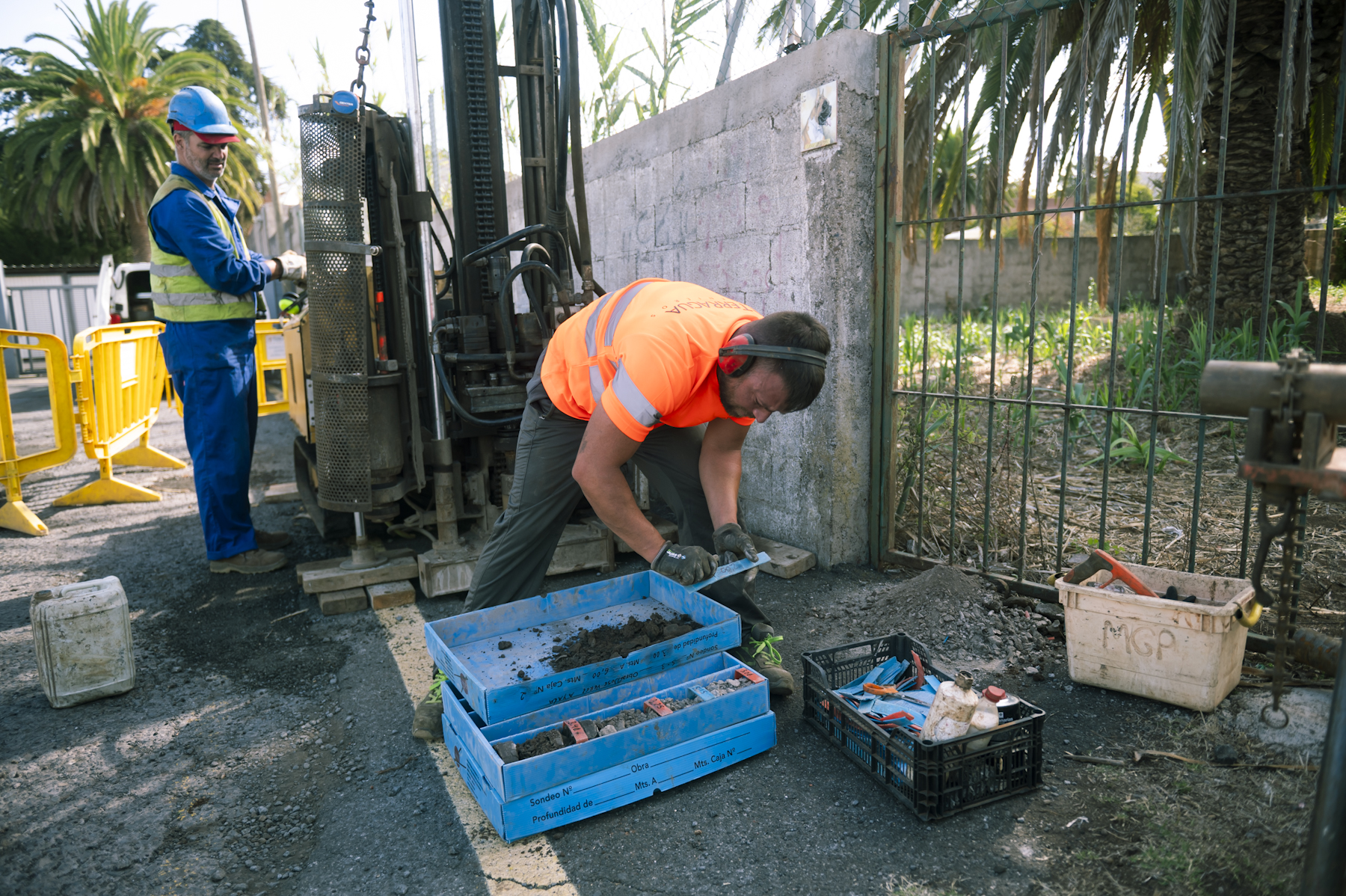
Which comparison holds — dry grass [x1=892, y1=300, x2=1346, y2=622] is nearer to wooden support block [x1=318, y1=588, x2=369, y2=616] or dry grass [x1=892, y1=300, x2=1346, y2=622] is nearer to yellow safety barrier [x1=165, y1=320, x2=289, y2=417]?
wooden support block [x1=318, y1=588, x2=369, y2=616]

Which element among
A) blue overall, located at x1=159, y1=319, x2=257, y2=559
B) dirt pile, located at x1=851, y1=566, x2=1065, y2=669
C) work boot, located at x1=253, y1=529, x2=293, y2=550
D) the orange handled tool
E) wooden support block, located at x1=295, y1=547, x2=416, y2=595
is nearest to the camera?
the orange handled tool

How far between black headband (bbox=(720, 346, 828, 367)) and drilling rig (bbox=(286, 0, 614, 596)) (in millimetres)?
1589

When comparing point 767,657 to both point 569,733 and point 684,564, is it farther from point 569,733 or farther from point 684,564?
point 569,733

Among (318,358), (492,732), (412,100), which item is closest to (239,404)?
(318,358)

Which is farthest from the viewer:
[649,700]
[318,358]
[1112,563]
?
[318,358]

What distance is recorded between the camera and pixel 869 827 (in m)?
2.47

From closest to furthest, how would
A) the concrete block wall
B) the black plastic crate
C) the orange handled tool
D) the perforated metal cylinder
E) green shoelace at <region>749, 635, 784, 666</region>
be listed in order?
the black plastic crate < the orange handled tool < green shoelace at <region>749, 635, 784, 666</region> < the perforated metal cylinder < the concrete block wall

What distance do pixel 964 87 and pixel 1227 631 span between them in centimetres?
255

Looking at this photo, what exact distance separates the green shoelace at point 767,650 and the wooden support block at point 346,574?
6.70 ft

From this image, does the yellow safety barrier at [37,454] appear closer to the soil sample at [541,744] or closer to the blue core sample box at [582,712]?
the blue core sample box at [582,712]

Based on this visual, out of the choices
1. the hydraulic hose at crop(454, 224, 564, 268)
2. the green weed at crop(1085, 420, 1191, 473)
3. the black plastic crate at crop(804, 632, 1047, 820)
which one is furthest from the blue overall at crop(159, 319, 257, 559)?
the green weed at crop(1085, 420, 1191, 473)

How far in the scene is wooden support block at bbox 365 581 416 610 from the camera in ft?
14.2

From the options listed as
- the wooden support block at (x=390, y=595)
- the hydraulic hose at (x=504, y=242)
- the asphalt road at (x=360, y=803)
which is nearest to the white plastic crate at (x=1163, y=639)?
the asphalt road at (x=360, y=803)

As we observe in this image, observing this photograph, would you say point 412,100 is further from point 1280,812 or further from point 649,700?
point 1280,812
